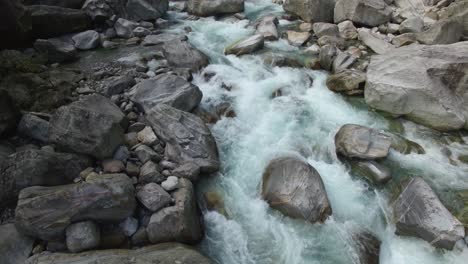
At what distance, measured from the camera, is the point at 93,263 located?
422 cm

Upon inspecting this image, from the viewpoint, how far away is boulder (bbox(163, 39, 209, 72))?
8812mm

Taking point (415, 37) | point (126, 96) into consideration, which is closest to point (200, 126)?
point (126, 96)

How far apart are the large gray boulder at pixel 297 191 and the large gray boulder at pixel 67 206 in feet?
7.51

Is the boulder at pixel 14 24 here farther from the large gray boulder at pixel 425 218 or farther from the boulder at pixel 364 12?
the large gray boulder at pixel 425 218

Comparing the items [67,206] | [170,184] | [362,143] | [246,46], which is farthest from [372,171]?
[246,46]

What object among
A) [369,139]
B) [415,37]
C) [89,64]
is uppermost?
[415,37]

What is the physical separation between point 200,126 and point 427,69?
5.04 m

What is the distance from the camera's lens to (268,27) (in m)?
10.9

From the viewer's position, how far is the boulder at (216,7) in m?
12.3

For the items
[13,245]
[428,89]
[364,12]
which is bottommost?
[13,245]

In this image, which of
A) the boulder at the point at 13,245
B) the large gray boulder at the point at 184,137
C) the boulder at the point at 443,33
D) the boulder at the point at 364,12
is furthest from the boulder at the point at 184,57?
the boulder at the point at 443,33

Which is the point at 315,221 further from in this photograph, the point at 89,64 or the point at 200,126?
the point at 89,64

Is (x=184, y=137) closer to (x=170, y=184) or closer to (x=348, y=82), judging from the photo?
(x=170, y=184)

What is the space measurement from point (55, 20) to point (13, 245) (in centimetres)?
733
